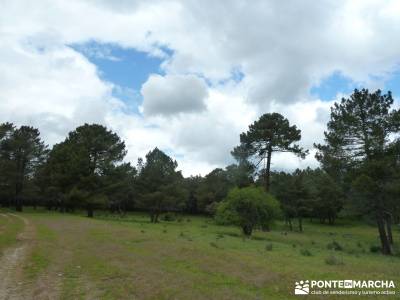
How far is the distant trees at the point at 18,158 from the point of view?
68625mm

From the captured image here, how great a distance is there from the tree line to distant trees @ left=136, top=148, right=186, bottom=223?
0.15 metres

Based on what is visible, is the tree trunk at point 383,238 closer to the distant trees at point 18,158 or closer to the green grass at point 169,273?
the green grass at point 169,273

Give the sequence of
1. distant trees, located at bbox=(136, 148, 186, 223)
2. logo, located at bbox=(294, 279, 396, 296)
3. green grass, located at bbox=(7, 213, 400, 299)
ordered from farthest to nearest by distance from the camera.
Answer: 1. distant trees, located at bbox=(136, 148, 186, 223)
2. logo, located at bbox=(294, 279, 396, 296)
3. green grass, located at bbox=(7, 213, 400, 299)

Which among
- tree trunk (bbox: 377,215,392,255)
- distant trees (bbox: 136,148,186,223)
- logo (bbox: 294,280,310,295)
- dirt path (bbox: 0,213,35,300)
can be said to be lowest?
dirt path (bbox: 0,213,35,300)

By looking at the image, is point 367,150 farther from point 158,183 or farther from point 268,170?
point 158,183

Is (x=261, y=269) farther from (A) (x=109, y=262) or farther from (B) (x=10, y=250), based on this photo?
(B) (x=10, y=250)

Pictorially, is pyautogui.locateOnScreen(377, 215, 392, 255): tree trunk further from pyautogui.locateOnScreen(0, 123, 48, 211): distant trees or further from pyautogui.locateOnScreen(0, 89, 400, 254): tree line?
pyautogui.locateOnScreen(0, 123, 48, 211): distant trees

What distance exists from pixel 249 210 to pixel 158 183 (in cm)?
2355

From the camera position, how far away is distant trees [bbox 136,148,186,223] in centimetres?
5659

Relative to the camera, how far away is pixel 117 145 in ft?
198

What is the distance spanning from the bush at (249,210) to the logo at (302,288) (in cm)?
2616

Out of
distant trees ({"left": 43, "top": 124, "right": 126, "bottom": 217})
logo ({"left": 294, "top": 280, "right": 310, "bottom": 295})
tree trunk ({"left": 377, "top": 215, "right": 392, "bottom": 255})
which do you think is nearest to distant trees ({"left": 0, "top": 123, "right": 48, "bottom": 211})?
distant trees ({"left": 43, "top": 124, "right": 126, "bottom": 217})

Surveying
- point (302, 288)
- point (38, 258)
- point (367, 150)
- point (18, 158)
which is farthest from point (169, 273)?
point (18, 158)

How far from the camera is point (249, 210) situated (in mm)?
37094
